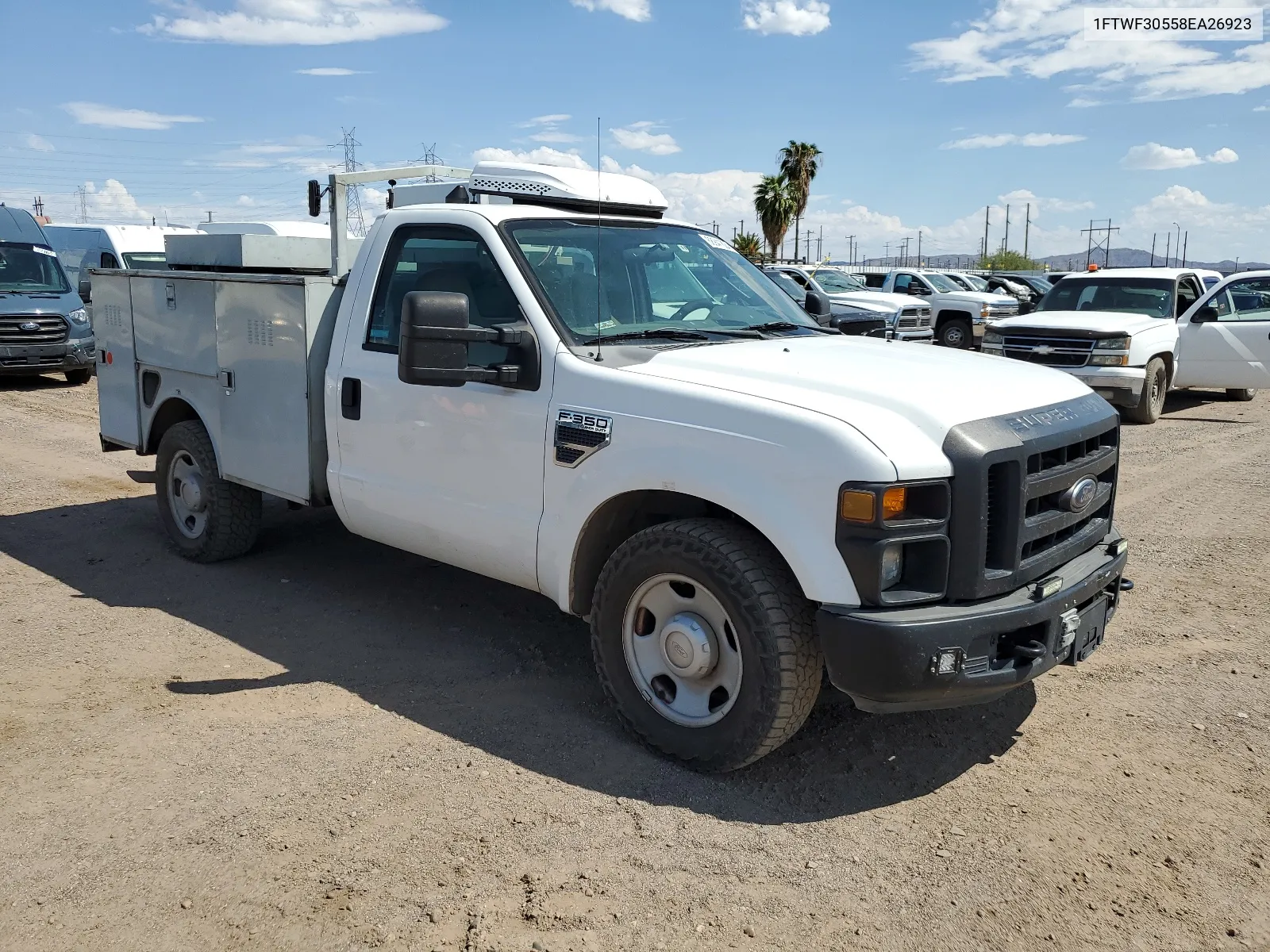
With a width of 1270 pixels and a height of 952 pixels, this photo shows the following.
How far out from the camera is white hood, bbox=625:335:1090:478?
348cm

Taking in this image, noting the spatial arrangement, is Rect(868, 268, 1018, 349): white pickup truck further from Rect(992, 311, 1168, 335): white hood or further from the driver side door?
the driver side door

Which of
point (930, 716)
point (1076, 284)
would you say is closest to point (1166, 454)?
point (1076, 284)

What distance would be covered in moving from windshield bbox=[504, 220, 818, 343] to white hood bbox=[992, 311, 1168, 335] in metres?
8.75

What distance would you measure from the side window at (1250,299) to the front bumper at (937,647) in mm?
11917

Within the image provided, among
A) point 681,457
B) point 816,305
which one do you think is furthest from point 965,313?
point 681,457

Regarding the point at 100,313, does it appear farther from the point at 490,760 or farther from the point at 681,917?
the point at 681,917

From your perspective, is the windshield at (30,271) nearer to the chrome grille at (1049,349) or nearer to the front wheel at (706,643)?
the chrome grille at (1049,349)

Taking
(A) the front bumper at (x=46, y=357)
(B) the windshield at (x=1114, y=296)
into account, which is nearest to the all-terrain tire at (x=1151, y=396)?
(B) the windshield at (x=1114, y=296)

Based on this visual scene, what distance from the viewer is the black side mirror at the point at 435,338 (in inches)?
155

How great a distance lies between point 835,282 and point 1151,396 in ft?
36.5

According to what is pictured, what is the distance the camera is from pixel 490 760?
4055mm

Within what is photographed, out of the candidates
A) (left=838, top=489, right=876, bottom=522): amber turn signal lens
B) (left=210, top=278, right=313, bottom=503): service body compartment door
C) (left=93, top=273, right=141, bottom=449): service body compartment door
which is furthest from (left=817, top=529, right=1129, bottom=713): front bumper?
(left=93, top=273, right=141, bottom=449): service body compartment door

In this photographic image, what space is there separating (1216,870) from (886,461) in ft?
5.34

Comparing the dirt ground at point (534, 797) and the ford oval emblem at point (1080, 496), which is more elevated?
the ford oval emblem at point (1080, 496)
